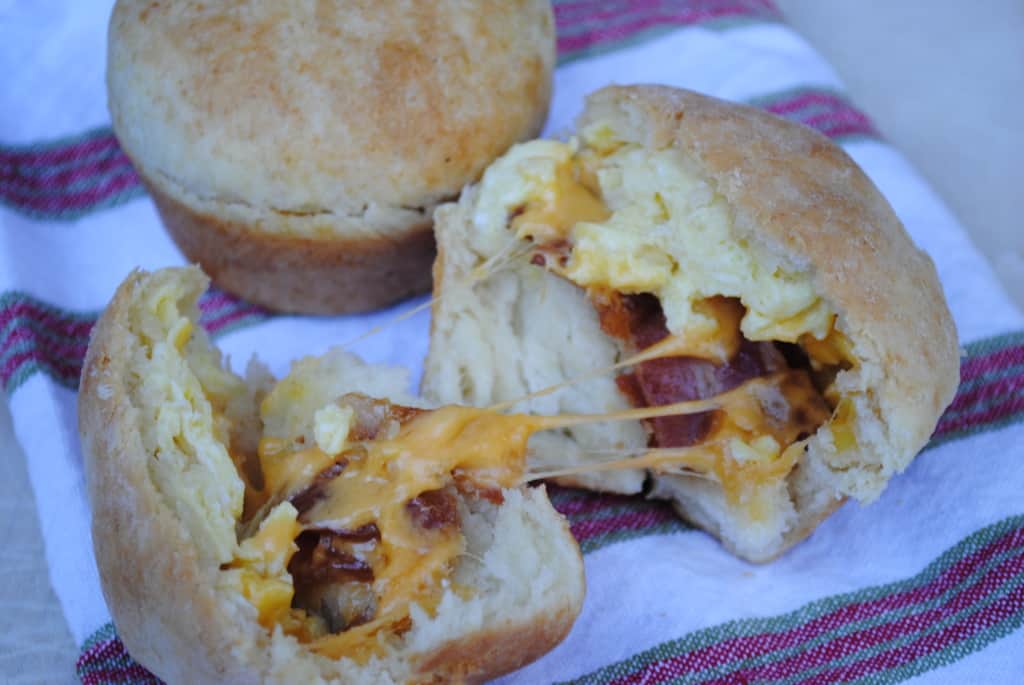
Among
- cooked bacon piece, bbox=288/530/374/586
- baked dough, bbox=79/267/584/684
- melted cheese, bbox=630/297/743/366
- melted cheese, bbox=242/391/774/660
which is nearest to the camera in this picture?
baked dough, bbox=79/267/584/684

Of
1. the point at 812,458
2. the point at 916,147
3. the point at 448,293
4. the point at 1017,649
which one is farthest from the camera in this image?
the point at 916,147

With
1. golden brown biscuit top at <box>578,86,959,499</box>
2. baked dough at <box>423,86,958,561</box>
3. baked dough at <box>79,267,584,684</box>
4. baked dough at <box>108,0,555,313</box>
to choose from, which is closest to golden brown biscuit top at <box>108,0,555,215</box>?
baked dough at <box>108,0,555,313</box>

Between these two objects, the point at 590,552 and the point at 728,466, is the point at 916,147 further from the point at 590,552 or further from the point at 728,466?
the point at 590,552

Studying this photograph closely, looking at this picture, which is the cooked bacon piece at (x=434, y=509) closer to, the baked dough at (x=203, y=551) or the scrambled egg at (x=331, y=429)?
the baked dough at (x=203, y=551)

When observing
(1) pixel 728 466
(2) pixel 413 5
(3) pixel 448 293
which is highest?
(2) pixel 413 5

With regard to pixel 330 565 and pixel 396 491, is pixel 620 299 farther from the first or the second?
pixel 330 565

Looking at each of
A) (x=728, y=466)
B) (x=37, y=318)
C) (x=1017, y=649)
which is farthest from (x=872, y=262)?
(x=37, y=318)

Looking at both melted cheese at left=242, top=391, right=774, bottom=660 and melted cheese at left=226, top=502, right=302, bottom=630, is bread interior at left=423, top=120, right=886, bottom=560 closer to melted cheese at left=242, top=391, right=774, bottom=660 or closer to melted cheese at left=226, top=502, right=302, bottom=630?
melted cheese at left=242, top=391, right=774, bottom=660
